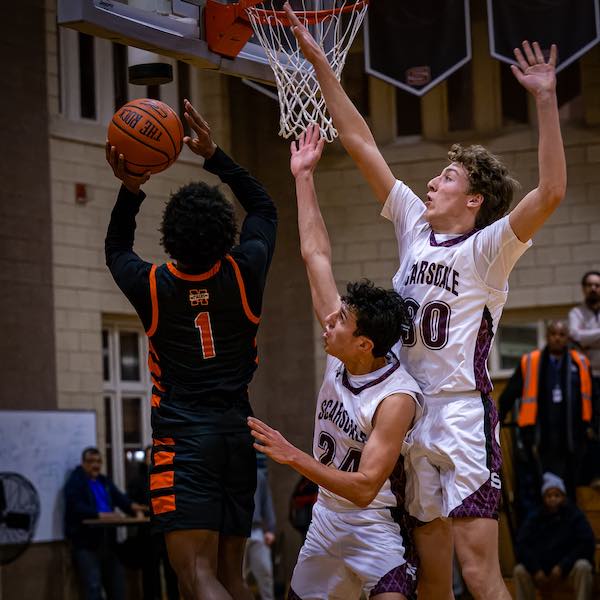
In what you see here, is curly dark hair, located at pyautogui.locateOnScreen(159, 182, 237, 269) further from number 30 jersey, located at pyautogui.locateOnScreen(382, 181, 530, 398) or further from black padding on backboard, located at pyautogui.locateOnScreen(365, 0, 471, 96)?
black padding on backboard, located at pyautogui.locateOnScreen(365, 0, 471, 96)

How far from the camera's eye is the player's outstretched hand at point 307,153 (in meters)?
4.64

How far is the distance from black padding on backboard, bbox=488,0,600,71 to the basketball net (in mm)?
4651

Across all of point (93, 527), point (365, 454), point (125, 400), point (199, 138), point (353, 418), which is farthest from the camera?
point (125, 400)

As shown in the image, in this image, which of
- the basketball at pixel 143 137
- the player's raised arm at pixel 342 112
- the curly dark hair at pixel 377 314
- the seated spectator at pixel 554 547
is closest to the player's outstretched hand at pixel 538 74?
the player's raised arm at pixel 342 112

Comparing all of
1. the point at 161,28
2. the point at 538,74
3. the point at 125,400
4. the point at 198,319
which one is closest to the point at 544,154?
the point at 538,74

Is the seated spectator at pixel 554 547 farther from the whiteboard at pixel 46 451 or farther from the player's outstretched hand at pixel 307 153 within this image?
the player's outstretched hand at pixel 307 153

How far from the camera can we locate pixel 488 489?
4152 millimetres

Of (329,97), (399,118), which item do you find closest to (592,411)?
(399,118)

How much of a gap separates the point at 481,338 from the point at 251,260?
35.3 inches

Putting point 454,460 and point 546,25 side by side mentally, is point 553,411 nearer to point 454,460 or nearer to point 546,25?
point 546,25

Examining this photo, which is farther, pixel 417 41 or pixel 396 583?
pixel 417 41

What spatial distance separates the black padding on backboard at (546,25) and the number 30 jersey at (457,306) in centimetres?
655

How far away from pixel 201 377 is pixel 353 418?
0.57 m

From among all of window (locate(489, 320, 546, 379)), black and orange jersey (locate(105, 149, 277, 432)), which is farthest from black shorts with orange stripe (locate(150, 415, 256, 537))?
window (locate(489, 320, 546, 379))
